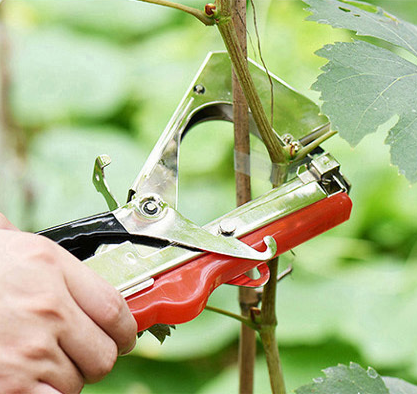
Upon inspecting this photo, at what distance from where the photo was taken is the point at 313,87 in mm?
416

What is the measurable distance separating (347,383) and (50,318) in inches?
8.9

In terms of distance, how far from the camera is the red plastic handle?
423 mm

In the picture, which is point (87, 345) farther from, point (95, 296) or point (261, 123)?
point (261, 123)

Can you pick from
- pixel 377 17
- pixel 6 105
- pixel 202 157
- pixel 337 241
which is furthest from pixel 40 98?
pixel 377 17

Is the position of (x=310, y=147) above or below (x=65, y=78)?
above

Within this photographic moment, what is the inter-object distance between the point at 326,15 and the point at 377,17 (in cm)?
7

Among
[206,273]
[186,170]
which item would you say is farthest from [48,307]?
[186,170]

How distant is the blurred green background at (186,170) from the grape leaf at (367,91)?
459 millimetres

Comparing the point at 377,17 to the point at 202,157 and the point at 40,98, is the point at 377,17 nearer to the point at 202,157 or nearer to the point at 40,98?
the point at 202,157

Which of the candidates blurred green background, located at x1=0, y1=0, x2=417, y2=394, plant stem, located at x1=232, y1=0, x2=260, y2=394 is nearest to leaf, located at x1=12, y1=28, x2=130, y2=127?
blurred green background, located at x1=0, y1=0, x2=417, y2=394

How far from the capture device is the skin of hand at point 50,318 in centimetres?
36

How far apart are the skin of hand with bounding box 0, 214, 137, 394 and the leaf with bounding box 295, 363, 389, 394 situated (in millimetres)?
153

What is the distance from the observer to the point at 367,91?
42 cm

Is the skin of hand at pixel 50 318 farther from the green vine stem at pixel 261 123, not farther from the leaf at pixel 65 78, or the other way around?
the leaf at pixel 65 78
